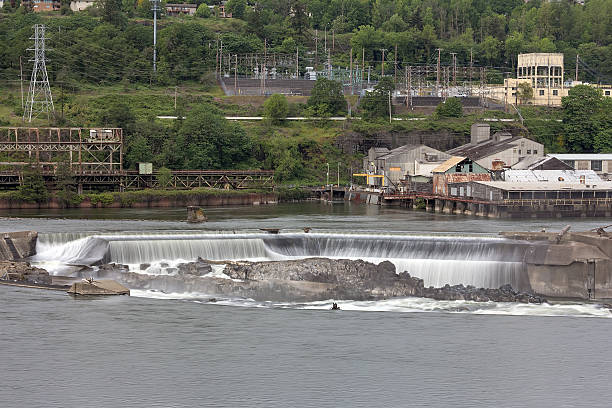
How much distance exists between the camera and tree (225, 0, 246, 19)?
6801 inches

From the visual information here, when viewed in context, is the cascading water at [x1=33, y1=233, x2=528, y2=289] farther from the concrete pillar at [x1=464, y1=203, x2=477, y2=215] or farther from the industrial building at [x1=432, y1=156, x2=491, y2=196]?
the industrial building at [x1=432, y1=156, x2=491, y2=196]

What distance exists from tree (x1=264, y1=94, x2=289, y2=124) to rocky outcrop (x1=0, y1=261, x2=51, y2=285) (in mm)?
67419

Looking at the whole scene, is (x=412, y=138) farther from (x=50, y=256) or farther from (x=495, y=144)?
(x=50, y=256)

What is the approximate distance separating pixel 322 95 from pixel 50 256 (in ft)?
233

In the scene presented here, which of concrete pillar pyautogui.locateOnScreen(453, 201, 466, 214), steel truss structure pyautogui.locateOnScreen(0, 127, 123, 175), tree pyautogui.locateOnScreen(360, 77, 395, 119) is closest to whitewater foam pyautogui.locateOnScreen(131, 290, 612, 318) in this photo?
concrete pillar pyautogui.locateOnScreen(453, 201, 466, 214)

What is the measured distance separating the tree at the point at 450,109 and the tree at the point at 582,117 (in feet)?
42.6

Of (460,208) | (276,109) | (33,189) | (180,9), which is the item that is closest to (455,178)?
(460,208)

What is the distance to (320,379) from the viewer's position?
94.9ft

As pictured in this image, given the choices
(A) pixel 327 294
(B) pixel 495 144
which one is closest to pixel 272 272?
(A) pixel 327 294

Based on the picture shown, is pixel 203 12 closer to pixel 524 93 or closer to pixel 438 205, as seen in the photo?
pixel 524 93

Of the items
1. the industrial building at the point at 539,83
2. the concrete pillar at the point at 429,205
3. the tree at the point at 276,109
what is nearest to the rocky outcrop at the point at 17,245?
the concrete pillar at the point at 429,205

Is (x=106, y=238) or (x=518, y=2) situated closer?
(x=106, y=238)

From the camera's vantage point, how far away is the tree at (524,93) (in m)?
128

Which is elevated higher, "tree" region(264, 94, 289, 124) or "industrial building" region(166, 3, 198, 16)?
"industrial building" region(166, 3, 198, 16)
